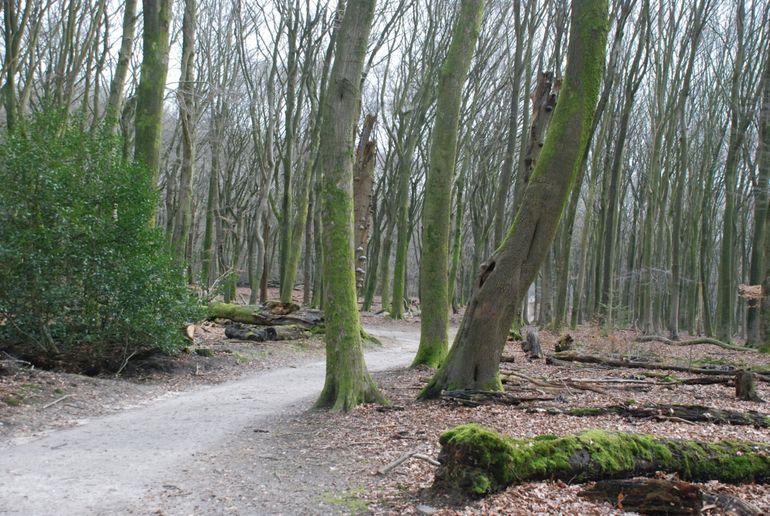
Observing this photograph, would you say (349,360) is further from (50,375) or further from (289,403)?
(50,375)

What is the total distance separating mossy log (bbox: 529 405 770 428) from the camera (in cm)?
648

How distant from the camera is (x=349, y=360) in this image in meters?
7.82

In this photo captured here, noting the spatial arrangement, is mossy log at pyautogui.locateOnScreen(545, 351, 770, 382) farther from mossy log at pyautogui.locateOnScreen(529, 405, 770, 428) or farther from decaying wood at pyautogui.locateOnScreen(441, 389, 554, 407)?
decaying wood at pyautogui.locateOnScreen(441, 389, 554, 407)

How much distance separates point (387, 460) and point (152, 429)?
3077 millimetres

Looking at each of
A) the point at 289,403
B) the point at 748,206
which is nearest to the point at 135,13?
the point at 289,403

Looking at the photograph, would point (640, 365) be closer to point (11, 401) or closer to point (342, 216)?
point (342, 216)

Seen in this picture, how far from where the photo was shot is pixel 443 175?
35.4 feet

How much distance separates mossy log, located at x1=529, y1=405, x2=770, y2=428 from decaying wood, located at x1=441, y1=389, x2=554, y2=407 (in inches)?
18.0

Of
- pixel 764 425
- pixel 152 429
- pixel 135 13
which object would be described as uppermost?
pixel 135 13

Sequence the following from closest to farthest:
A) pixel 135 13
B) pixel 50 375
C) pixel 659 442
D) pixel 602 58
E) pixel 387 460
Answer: pixel 659 442
pixel 387 460
pixel 602 58
pixel 50 375
pixel 135 13

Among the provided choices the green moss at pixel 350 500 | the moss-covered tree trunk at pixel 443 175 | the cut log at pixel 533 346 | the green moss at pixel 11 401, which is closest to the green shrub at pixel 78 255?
the green moss at pixel 11 401

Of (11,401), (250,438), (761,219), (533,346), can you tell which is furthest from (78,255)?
(761,219)

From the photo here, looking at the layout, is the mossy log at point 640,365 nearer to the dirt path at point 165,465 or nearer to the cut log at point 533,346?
the cut log at point 533,346

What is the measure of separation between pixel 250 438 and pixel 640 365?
8.12m
